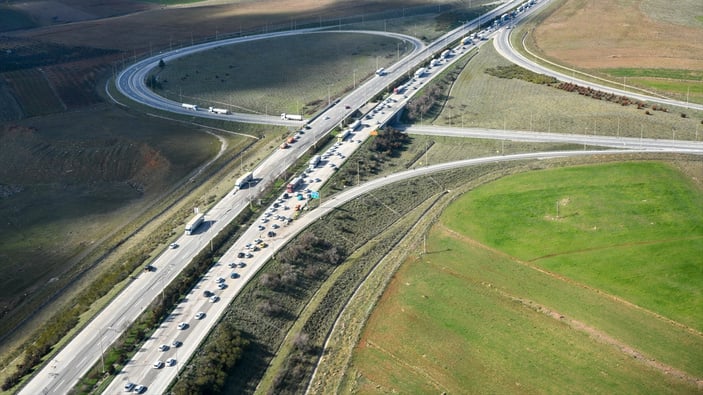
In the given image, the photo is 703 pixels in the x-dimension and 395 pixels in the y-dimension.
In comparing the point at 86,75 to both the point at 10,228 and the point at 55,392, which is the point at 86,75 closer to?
the point at 10,228

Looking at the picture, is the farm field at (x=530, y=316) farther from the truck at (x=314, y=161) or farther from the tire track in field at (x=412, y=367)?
the truck at (x=314, y=161)

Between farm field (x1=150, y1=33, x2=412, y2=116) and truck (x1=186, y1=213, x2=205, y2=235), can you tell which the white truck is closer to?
farm field (x1=150, y1=33, x2=412, y2=116)

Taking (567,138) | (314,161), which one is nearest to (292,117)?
(314,161)

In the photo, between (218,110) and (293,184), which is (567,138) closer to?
(293,184)

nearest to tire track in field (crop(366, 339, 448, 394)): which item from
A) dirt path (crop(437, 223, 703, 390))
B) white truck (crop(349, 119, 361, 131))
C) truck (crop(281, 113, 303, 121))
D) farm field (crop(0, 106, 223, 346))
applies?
dirt path (crop(437, 223, 703, 390))

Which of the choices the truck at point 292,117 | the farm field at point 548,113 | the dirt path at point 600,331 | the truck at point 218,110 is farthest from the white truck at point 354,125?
the dirt path at point 600,331

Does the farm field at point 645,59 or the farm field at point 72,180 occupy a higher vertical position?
the farm field at point 645,59
